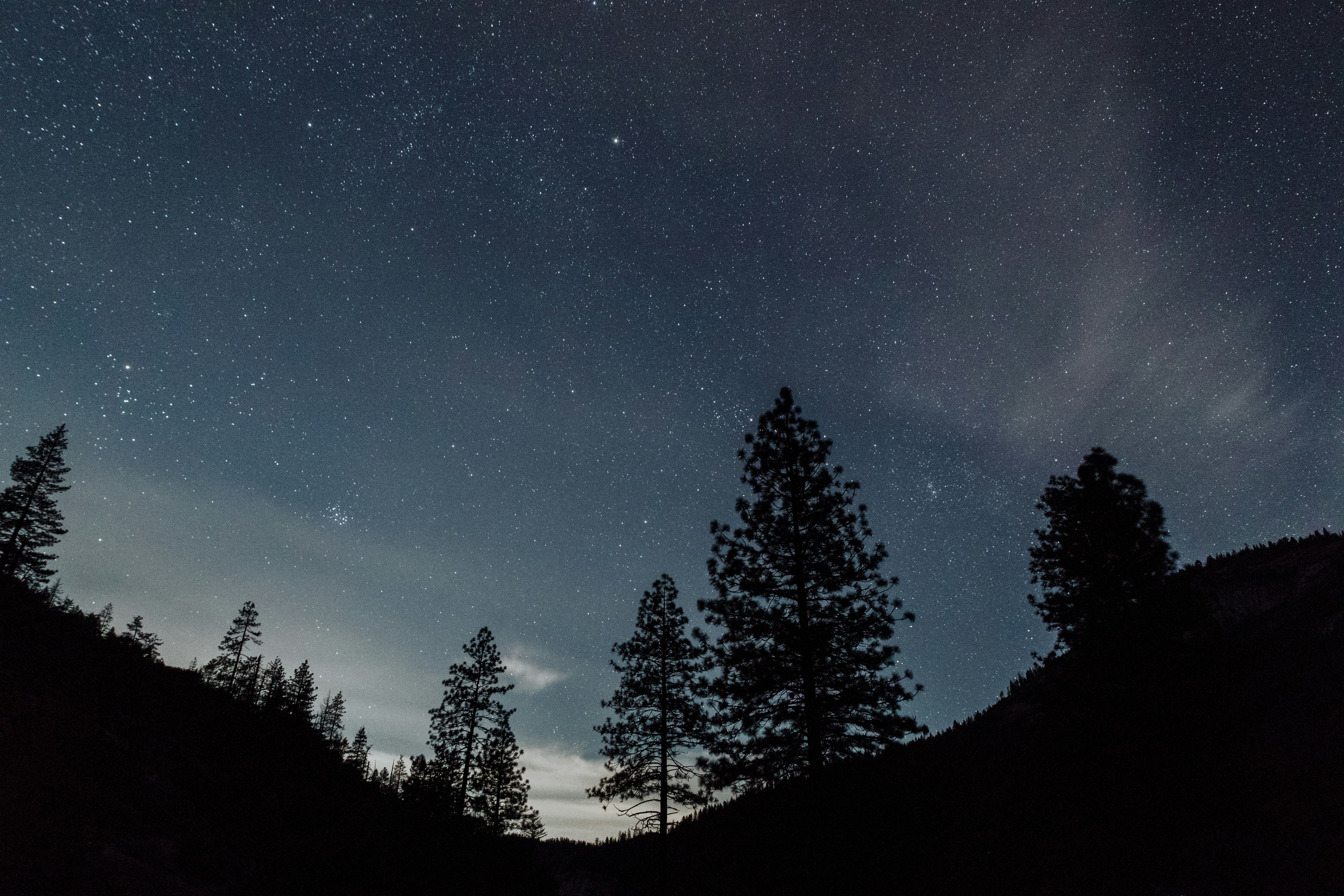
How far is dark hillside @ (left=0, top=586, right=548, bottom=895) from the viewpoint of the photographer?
11.7 meters

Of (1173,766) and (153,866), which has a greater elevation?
(1173,766)

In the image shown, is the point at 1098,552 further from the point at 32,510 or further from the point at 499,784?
the point at 32,510

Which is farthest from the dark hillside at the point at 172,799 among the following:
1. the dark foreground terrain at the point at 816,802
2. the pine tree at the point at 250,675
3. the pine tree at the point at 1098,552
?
the pine tree at the point at 250,675

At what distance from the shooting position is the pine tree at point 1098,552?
704 inches

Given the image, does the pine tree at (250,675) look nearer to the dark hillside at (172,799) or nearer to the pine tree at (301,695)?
the pine tree at (301,695)

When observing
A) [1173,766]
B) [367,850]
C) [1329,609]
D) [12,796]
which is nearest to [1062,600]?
[1173,766]

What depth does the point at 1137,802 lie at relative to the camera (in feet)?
54.5

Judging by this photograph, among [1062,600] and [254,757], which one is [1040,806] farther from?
[254,757]

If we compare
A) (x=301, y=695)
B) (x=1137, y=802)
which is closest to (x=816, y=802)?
(x=1137, y=802)

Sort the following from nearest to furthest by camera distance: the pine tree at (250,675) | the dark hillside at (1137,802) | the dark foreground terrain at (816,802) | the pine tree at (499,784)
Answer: the dark foreground terrain at (816,802)
the dark hillside at (1137,802)
the pine tree at (499,784)
the pine tree at (250,675)

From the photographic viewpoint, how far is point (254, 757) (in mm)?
21484

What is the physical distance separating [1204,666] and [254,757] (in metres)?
31.1

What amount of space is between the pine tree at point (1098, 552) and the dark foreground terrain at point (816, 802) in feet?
2.56

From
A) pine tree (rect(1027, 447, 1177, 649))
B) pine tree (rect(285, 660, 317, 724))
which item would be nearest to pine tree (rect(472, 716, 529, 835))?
pine tree (rect(285, 660, 317, 724))
